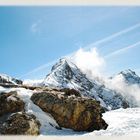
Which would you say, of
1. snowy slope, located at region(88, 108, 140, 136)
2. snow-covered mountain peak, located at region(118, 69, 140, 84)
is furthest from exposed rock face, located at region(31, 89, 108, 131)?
snow-covered mountain peak, located at region(118, 69, 140, 84)

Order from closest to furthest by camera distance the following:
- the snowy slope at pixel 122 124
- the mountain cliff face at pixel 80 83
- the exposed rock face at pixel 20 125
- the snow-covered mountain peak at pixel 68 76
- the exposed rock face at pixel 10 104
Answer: the exposed rock face at pixel 20 125 → the snowy slope at pixel 122 124 → the exposed rock face at pixel 10 104 → the snow-covered mountain peak at pixel 68 76 → the mountain cliff face at pixel 80 83

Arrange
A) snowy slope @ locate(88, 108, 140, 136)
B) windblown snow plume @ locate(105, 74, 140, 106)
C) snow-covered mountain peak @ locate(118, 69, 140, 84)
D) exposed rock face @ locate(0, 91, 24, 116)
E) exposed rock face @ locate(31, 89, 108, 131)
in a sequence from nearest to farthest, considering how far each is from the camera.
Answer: snowy slope @ locate(88, 108, 140, 136) < exposed rock face @ locate(0, 91, 24, 116) < exposed rock face @ locate(31, 89, 108, 131) < windblown snow plume @ locate(105, 74, 140, 106) < snow-covered mountain peak @ locate(118, 69, 140, 84)

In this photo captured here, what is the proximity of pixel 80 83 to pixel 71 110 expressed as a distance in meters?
80.9

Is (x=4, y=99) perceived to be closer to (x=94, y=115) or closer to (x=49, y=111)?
(x=49, y=111)

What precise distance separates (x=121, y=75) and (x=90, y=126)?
141804mm

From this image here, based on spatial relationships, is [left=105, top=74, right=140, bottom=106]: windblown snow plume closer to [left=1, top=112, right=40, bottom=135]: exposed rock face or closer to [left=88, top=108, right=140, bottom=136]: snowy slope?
[left=88, top=108, right=140, bottom=136]: snowy slope

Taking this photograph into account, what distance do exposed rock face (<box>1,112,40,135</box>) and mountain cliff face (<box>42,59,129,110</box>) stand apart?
6551 centimetres

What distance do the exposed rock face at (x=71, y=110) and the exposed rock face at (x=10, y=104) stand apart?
0.40 metres

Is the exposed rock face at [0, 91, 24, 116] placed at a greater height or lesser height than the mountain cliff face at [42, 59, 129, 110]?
lesser

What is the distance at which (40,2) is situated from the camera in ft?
15.3

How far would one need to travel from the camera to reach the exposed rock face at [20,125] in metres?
5.32

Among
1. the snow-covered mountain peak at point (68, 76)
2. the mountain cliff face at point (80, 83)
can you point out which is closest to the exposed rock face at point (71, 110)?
the snow-covered mountain peak at point (68, 76)

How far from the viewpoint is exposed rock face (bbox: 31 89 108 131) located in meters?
6.71

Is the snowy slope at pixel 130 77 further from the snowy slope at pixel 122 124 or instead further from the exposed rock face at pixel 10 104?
the exposed rock face at pixel 10 104
